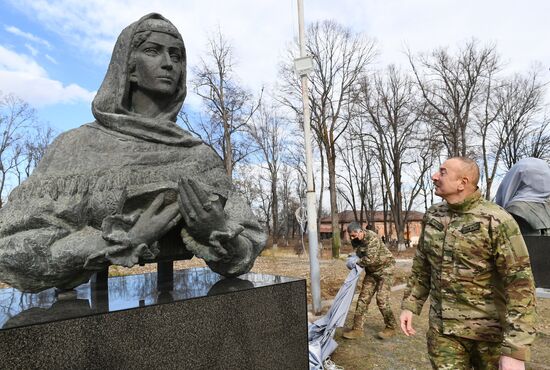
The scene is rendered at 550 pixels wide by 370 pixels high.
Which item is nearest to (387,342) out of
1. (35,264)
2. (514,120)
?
(35,264)

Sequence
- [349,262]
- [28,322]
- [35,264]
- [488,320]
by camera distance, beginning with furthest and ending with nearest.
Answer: [349,262] < [488,320] < [35,264] < [28,322]

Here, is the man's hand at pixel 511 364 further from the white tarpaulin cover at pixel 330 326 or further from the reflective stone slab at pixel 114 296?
the white tarpaulin cover at pixel 330 326

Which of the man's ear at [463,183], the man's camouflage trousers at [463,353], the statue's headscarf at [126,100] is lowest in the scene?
the man's camouflage trousers at [463,353]

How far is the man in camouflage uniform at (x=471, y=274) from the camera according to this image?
2500 millimetres

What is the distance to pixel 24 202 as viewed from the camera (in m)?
2.65

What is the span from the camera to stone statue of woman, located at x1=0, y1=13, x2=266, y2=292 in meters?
2.50

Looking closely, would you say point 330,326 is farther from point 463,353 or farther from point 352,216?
point 352,216

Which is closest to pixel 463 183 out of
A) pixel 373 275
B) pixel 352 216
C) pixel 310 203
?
pixel 373 275

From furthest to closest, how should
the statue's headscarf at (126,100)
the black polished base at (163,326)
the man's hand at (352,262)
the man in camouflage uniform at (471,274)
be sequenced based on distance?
the man's hand at (352,262), the statue's headscarf at (126,100), the man in camouflage uniform at (471,274), the black polished base at (163,326)

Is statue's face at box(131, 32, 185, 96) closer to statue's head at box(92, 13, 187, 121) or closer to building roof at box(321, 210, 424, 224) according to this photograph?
statue's head at box(92, 13, 187, 121)

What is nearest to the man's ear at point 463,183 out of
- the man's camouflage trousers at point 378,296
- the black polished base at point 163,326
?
the black polished base at point 163,326

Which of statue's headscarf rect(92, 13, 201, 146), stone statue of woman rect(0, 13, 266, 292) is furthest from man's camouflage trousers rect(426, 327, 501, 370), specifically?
statue's headscarf rect(92, 13, 201, 146)

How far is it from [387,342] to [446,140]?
21744 millimetres

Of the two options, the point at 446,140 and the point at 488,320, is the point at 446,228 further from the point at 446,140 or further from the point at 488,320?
the point at 446,140
